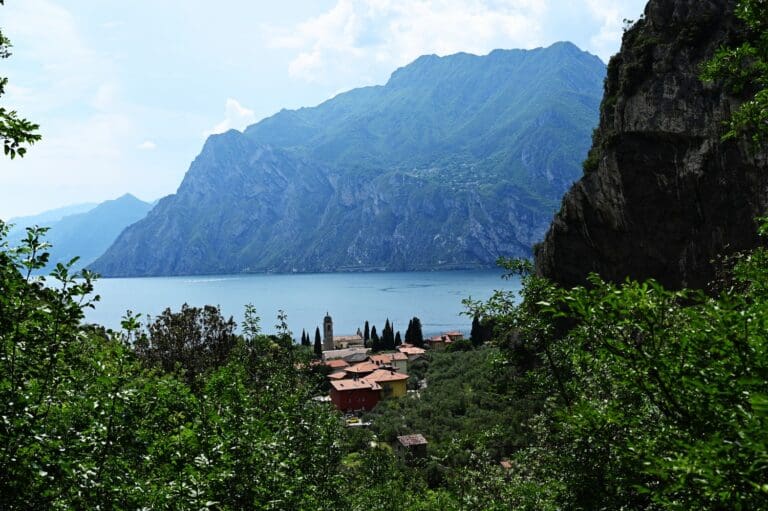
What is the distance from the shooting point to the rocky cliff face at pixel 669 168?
118 ft

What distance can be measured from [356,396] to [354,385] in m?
1.91

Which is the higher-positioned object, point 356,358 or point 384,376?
point 384,376

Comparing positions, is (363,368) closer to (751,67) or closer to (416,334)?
(416,334)

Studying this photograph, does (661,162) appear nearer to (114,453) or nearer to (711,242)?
(711,242)

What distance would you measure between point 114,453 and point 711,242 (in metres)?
43.3

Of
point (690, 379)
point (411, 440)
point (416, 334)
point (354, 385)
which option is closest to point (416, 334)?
point (416, 334)

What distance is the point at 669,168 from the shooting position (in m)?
41.0

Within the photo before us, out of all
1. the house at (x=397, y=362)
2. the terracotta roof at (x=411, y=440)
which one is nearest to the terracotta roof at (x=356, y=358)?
the house at (x=397, y=362)

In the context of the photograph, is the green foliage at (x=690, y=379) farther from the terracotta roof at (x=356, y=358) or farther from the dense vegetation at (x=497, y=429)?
the terracotta roof at (x=356, y=358)

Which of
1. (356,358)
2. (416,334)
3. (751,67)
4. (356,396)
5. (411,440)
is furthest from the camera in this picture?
(416,334)

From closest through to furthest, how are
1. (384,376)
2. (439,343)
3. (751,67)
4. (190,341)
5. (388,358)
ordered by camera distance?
(751,67)
(190,341)
(384,376)
(388,358)
(439,343)

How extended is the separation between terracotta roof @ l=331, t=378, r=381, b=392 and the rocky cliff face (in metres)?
32.8

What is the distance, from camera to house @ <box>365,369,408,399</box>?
70125 mm

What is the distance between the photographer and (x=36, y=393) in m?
6.62
